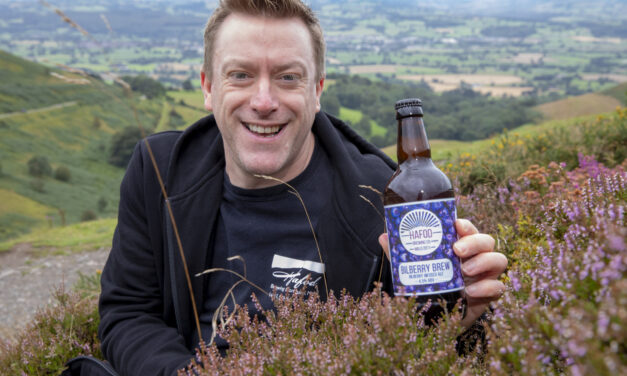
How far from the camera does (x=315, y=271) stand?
3.50 meters

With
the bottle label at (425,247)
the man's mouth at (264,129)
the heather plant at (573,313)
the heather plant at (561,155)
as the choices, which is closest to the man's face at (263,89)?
the man's mouth at (264,129)

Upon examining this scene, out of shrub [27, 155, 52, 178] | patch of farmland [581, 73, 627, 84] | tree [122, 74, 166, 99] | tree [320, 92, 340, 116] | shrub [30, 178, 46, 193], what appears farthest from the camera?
patch of farmland [581, 73, 627, 84]

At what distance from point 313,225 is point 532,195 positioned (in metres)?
2.02

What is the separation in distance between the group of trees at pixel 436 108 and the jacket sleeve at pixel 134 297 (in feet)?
231

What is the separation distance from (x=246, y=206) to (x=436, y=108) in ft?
349

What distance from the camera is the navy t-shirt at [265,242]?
→ 349cm

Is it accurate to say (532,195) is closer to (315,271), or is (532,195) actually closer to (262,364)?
(315,271)

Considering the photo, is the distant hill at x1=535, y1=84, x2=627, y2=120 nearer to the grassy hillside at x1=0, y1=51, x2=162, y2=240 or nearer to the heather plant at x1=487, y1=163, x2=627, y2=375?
the grassy hillside at x1=0, y1=51, x2=162, y2=240

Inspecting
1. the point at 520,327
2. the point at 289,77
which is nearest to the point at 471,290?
the point at 520,327

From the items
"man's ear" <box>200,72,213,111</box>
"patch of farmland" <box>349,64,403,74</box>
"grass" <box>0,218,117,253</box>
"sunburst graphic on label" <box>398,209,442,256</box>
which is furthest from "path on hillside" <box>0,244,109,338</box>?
"patch of farmland" <box>349,64,403,74</box>

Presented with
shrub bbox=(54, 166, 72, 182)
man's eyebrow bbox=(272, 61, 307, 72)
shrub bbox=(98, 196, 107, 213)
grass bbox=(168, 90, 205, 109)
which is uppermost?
man's eyebrow bbox=(272, 61, 307, 72)

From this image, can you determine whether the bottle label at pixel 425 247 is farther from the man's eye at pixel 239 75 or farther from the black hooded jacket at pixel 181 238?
the man's eye at pixel 239 75

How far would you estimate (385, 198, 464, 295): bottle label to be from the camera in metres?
2.29

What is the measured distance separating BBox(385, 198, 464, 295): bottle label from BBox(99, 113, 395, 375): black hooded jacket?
1.11 metres
